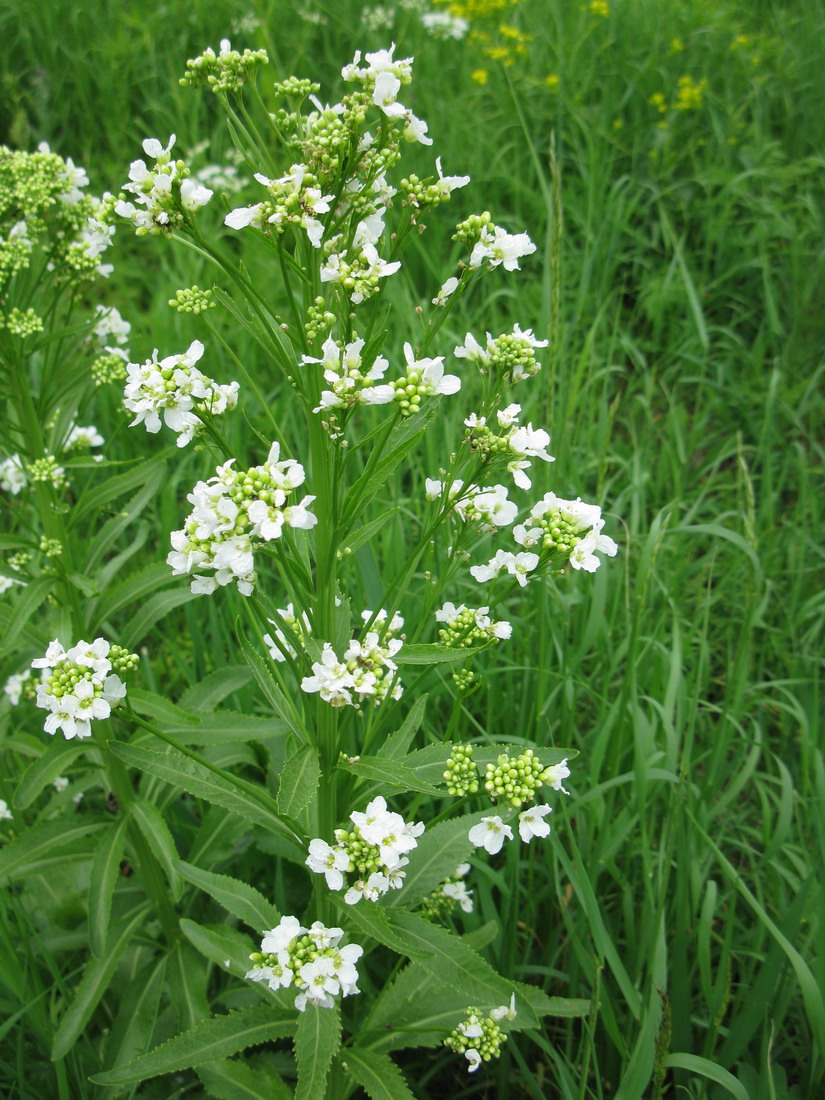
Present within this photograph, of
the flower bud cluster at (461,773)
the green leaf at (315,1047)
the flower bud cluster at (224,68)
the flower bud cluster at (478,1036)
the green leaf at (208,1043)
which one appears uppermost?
the flower bud cluster at (224,68)

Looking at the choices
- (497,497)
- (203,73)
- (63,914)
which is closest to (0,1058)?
(63,914)

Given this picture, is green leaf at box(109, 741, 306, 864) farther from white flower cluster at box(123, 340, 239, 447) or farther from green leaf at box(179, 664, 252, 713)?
white flower cluster at box(123, 340, 239, 447)

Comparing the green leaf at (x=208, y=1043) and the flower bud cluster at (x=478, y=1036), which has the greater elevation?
the green leaf at (x=208, y=1043)

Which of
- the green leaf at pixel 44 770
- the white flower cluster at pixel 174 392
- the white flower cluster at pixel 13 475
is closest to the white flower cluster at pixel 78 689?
the white flower cluster at pixel 174 392

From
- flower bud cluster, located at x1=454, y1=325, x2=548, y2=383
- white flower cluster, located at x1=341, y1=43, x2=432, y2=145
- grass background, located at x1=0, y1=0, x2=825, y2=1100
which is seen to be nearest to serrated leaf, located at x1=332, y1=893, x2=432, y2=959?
grass background, located at x1=0, y1=0, x2=825, y2=1100

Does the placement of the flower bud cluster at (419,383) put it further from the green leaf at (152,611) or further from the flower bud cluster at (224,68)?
the green leaf at (152,611)

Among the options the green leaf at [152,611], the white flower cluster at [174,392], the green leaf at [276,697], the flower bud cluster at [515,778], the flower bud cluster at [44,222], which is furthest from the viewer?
the green leaf at [152,611]

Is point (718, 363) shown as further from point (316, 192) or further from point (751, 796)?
point (316, 192)
